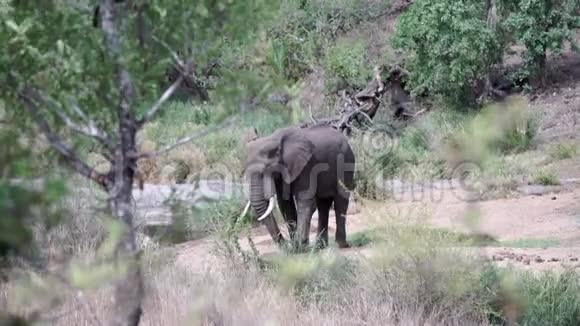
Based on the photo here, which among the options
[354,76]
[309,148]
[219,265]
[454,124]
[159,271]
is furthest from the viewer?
[354,76]

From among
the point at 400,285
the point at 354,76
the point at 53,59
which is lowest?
the point at 400,285

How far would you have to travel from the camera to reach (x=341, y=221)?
13.7 m

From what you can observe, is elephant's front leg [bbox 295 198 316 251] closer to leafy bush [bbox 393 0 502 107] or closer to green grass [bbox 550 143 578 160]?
green grass [bbox 550 143 578 160]

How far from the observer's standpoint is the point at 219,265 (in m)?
10.2

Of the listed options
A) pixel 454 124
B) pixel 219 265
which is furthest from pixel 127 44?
pixel 454 124

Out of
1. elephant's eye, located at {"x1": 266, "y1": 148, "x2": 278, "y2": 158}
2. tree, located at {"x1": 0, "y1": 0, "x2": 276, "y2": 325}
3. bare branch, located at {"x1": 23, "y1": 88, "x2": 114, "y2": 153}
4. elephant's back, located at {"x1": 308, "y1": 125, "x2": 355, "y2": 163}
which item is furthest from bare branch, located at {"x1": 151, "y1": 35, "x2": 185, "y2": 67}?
elephant's back, located at {"x1": 308, "y1": 125, "x2": 355, "y2": 163}

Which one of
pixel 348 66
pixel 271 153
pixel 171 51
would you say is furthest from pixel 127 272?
pixel 348 66

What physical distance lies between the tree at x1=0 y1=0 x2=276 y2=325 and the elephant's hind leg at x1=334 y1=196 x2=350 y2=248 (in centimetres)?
900

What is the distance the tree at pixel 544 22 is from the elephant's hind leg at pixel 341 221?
12734mm

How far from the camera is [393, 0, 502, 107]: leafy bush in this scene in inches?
997

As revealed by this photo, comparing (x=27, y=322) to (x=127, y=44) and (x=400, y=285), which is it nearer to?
(x=127, y=44)

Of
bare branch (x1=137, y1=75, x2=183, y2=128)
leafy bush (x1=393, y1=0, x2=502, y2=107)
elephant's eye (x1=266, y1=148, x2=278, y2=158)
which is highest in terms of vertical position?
leafy bush (x1=393, y1=0, x2=502, y2=107)

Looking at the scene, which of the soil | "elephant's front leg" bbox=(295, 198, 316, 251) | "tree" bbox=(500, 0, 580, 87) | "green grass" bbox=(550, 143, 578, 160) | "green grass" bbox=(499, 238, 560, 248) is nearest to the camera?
the soil

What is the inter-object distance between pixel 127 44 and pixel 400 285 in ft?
14.5
